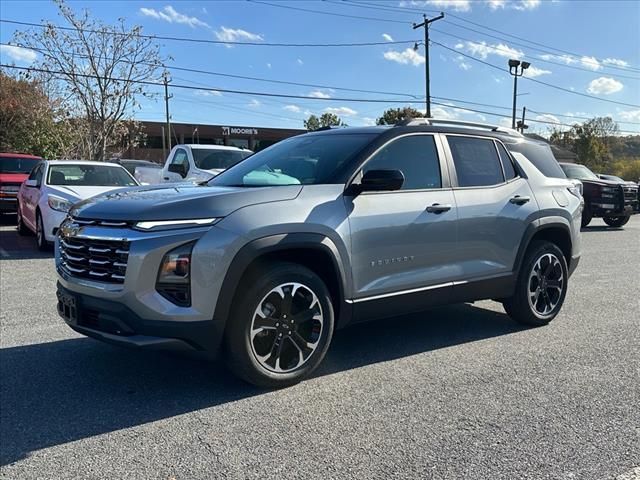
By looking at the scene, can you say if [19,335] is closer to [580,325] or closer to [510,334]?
[510,334]

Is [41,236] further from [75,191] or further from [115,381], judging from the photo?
[115,381]

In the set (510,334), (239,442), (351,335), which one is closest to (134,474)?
(239,442)

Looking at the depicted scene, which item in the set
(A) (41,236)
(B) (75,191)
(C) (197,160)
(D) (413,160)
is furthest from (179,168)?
(D) (413,160)

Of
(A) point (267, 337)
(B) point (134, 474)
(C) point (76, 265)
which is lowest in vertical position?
(B) point (134, 474)

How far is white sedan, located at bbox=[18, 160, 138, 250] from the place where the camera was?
9398 millimetres

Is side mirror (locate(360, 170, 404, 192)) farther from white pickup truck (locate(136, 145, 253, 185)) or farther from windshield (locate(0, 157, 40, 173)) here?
windshield (locate(0, 157, 40, 173))

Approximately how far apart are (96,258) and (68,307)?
457 millimetres

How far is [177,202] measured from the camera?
369 cm

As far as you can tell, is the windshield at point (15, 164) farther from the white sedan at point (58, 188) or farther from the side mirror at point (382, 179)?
the side mirror at point (382, 179)

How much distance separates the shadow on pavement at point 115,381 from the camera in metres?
3.46

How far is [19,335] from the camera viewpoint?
5164mm

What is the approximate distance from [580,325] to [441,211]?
220 cm

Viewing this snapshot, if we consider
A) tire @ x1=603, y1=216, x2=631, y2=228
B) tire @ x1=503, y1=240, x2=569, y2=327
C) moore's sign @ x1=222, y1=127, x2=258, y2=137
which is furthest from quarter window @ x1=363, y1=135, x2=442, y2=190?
moore's sign @ x1=222, y1=127, x2=258, y2=137

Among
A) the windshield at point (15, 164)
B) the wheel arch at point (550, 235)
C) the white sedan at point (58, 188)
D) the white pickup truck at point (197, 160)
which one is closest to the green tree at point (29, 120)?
the windshield at point (15, 164)
